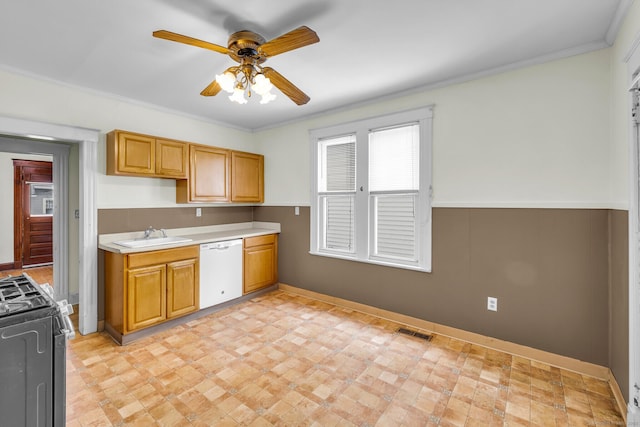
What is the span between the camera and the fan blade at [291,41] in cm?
160

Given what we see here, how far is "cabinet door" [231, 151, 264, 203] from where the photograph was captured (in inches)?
160

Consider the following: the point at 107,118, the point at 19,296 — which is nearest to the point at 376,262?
the point at 19,296

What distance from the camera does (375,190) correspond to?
3371 mm

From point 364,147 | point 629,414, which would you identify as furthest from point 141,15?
point 629,414

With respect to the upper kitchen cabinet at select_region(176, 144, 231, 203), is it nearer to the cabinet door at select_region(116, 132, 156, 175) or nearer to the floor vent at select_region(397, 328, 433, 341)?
the cabinet door at select_region(116, 132, 156, 175)

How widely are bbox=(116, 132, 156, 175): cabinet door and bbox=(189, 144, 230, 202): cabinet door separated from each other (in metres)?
0.45

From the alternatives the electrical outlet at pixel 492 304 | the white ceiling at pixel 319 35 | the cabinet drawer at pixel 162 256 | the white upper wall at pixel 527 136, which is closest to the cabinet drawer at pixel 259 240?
the cabinet drawer at pixel 162 256

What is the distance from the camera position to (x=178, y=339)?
112 inches

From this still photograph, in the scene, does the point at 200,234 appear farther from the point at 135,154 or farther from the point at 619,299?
the point at 619,299

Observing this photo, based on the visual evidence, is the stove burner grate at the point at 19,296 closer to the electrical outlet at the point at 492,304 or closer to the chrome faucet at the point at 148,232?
the chrome faucet at the point at 148,232

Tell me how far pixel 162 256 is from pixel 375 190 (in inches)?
93.9

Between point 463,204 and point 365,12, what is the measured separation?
1853mm

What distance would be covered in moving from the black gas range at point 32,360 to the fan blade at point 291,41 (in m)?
1.76

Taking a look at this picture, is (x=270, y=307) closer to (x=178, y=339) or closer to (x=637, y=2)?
(x=178, y=339)
